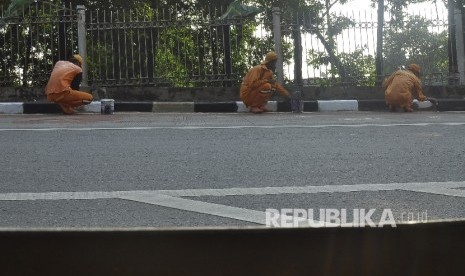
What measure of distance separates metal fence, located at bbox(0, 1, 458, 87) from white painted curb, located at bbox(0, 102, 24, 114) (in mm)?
1329

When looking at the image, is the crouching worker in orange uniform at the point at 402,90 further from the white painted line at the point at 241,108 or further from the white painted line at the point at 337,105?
the white painted line at the point at 241,108

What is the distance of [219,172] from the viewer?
6.54 m

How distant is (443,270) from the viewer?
41.3 inches

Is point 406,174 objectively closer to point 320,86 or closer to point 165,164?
point 165,164

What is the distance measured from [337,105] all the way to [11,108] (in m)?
5.11

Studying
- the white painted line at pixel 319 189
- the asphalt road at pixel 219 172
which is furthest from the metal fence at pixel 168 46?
the white painted line at pixel 319 189

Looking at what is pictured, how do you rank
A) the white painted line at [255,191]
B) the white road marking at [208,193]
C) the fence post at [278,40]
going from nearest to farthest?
the white road marking at [208,193] → the white painted line at [255,191] → the fence post at [278,40]

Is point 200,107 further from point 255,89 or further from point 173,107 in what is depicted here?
point 255,89

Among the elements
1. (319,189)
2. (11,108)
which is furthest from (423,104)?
(319,189)

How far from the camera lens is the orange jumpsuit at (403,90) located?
14344 millimetres

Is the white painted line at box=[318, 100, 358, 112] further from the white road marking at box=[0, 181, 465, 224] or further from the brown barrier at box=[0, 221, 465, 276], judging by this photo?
the brown barrier at box=[0, 221, 465, 276]

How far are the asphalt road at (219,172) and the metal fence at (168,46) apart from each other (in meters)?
5.19

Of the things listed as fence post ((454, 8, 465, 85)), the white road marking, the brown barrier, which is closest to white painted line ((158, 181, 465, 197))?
the white road marking

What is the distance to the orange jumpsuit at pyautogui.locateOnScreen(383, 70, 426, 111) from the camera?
47.1ft
